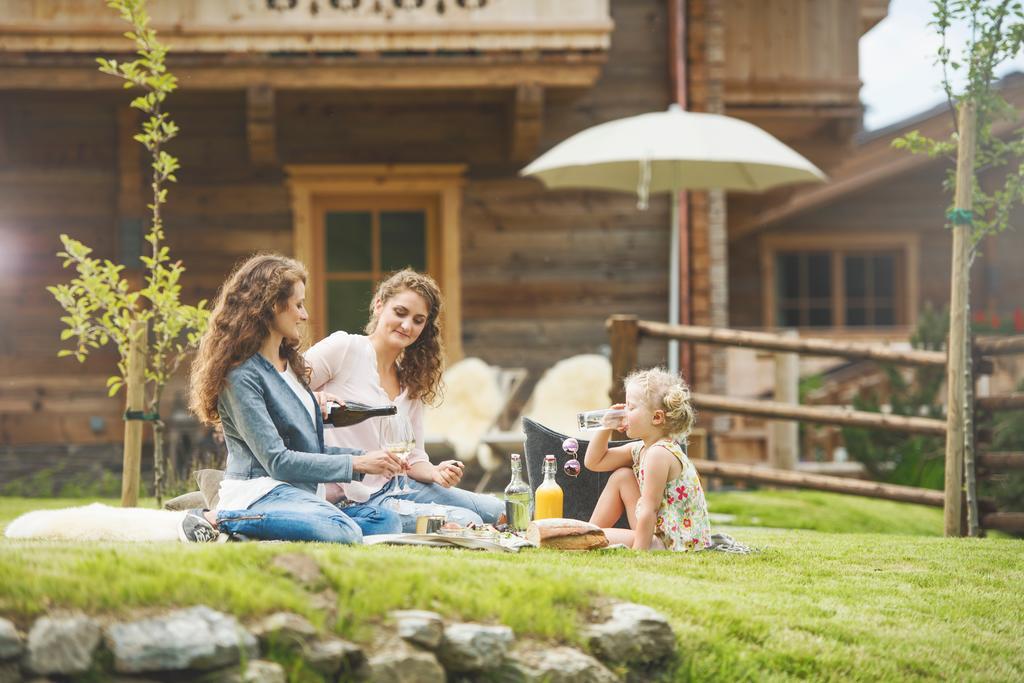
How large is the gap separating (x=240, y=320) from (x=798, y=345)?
4.22 metres

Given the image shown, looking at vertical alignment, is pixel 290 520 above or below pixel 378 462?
below

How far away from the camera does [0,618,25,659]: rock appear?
3.20 m

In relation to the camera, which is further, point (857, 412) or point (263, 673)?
point (857, 412)

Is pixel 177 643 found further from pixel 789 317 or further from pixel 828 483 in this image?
pixel 789 317

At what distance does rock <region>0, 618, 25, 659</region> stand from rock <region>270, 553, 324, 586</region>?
0.77 m

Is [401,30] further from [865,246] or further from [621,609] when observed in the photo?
[865,246]

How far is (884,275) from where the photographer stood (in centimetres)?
1709

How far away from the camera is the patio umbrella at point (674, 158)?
27.9 ft

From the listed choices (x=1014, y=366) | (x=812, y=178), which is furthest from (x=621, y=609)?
(x=1014, y=366)

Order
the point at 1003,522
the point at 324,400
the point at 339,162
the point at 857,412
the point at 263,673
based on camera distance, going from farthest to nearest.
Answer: the point at 339,162, the point at 857,412, the point at 1003,522, the point at 324,400, the point at 263,673

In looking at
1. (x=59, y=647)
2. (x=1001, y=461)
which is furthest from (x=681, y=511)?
(x=59, y=647)

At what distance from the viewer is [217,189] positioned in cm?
1100

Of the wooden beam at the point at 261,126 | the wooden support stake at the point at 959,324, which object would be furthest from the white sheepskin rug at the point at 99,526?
the wooden beam at the point at 261,126

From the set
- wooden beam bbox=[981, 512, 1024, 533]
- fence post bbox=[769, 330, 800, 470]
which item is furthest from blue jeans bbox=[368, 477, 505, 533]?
fence post bbox=[769, 330, 800, 470]
